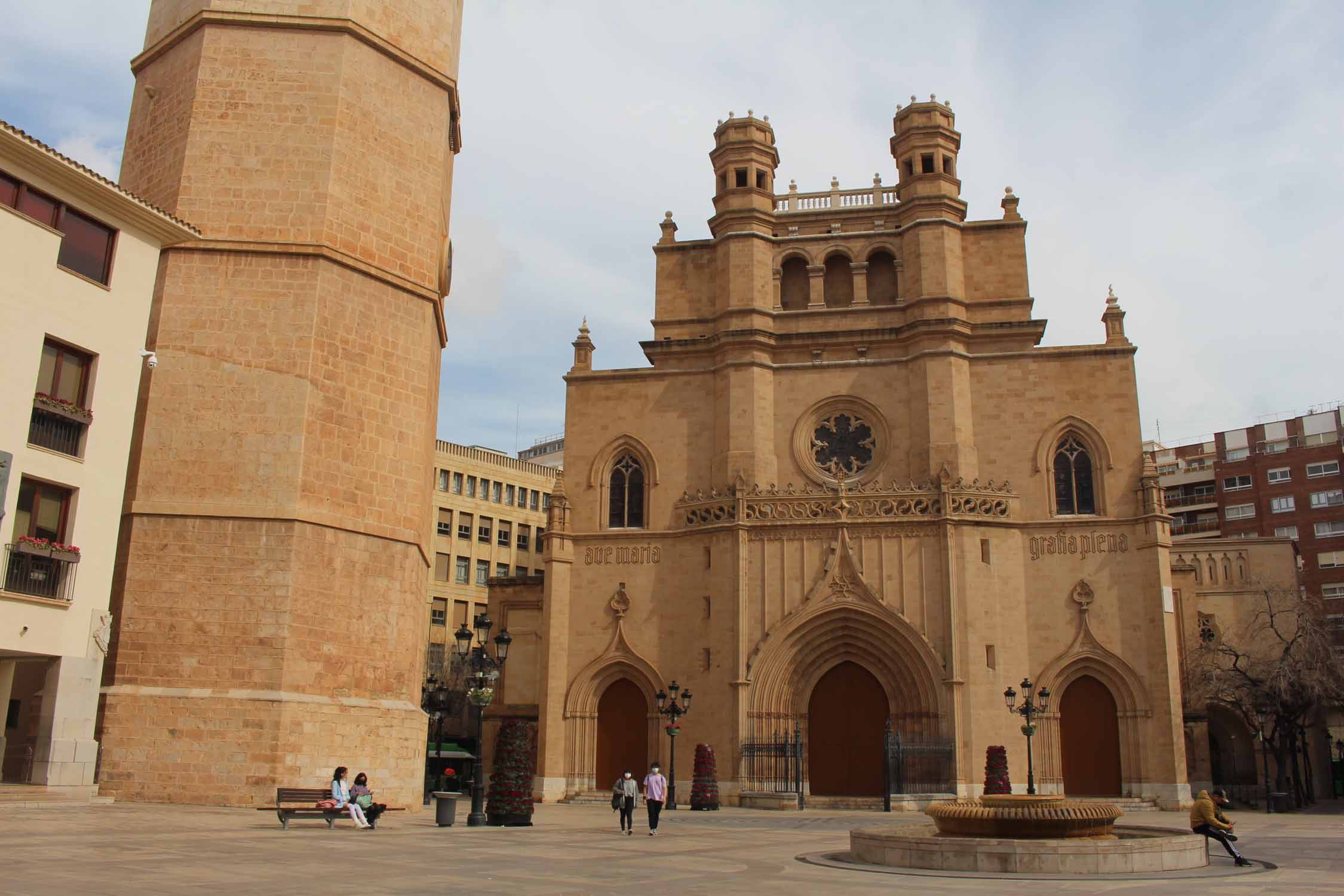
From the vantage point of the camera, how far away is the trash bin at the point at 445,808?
18266 mm

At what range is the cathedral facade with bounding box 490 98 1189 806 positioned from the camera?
104 ft

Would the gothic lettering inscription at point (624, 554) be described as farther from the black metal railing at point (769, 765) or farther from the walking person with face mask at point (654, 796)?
the walking person with face mask at point (654, 796)

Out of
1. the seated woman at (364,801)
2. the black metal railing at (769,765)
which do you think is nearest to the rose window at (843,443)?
the black metal railing at (769,765)

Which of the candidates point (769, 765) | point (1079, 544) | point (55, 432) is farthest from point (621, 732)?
point (55, 432)

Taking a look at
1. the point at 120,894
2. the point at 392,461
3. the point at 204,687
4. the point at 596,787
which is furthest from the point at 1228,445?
the point at 120,894

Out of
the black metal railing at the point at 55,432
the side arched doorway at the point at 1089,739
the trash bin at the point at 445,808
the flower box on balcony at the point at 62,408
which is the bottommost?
the trash bin at the point at 445,808

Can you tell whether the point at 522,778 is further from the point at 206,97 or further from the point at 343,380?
the point at 206,97

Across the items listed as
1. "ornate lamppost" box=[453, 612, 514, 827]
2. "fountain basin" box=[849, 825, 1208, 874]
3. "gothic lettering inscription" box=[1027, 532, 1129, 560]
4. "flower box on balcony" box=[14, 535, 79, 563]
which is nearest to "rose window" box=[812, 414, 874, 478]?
"gothic lettering inscription" box=[1027, 532, 1129, 560]

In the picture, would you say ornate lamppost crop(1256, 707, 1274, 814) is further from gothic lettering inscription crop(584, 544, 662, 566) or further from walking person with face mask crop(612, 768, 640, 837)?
walking person with face mask crop(612, 768, 640, 837)

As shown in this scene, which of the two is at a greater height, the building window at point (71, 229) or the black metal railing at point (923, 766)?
the building window at point (71, 229)

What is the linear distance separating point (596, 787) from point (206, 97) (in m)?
20.6

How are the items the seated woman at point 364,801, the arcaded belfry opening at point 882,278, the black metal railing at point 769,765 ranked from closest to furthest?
the seated woman at point 364,801
the black metal railing at point 769,765
the arcaded belfry opening at point 882,278

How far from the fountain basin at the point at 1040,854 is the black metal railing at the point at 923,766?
54.5 feet

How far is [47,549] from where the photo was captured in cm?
1894
